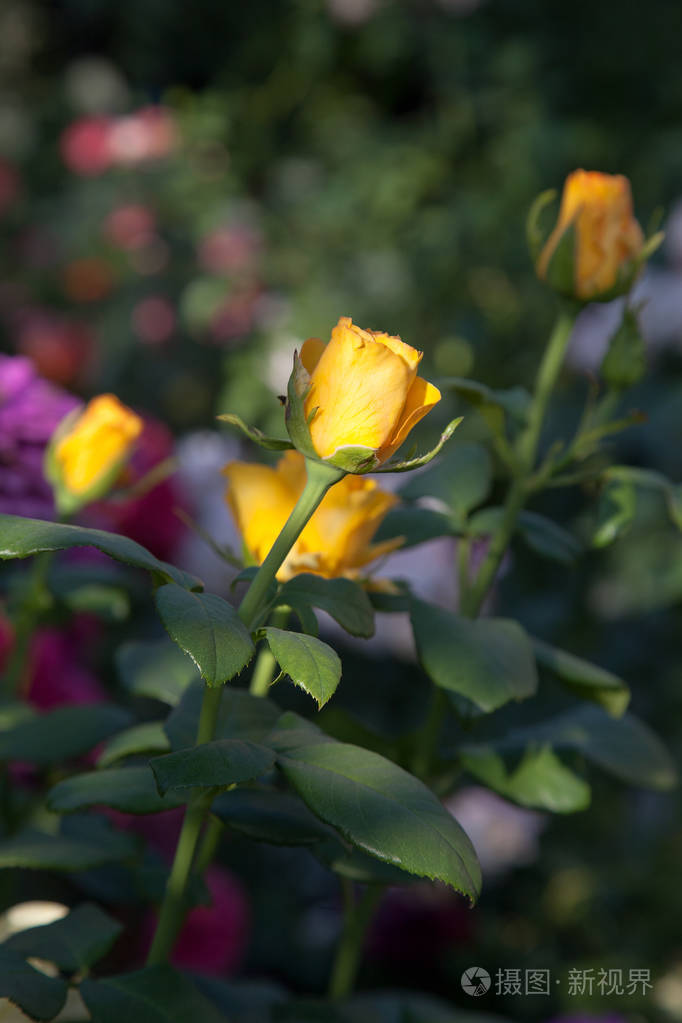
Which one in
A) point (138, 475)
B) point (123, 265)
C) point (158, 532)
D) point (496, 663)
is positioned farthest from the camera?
point (123, 265)

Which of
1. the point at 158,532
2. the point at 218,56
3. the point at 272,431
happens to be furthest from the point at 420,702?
the point at 218,56

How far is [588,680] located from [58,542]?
Result: 247 millimetres

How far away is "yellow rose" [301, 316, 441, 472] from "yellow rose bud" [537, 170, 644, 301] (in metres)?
0.19

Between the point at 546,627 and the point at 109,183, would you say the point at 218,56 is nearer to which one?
the point at 109,183

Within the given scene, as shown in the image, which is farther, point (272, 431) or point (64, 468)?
point (272, 431)

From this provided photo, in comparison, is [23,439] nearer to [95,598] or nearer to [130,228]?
[95,598]

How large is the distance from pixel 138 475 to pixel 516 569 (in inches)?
32.7

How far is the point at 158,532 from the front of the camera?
951mm

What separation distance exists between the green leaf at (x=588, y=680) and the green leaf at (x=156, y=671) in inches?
6.0

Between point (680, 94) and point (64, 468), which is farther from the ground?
point (680, 94)

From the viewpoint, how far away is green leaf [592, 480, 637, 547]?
47cm

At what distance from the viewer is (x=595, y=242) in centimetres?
48

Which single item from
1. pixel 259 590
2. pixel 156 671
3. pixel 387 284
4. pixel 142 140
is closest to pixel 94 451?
pixel 156 671

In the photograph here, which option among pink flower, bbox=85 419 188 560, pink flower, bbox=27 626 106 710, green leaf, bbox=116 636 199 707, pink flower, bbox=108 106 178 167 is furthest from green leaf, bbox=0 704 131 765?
pink flower, bbox=108 106 178 167
